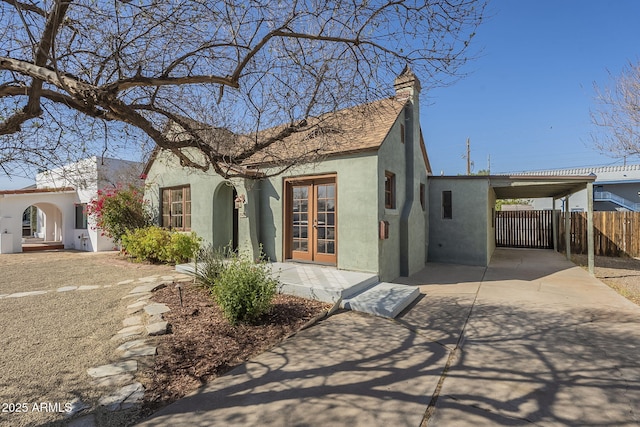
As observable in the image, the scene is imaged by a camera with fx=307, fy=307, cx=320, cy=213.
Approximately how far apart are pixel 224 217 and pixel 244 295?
248 inches

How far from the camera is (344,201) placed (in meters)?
7.74

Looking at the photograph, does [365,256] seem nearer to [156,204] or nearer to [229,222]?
[229,222]

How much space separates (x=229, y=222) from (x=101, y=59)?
6.99 metres

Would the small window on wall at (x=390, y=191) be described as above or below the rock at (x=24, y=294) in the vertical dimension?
above

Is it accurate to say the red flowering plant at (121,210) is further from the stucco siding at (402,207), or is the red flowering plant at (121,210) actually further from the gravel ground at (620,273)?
the gravel ground at (620,273)

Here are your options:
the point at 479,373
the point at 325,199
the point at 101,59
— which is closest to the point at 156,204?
the point at 325,199

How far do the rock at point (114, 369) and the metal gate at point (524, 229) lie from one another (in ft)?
63.4

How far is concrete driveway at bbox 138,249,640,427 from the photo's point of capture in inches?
106

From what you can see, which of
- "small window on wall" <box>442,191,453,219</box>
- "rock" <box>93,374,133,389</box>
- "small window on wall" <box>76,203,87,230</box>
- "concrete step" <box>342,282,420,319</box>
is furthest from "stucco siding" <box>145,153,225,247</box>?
"small window on wall" <box>442,191,453,219</box>

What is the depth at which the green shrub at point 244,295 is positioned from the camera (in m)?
4.61

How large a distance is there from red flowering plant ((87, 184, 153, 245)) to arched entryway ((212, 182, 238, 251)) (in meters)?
4.37

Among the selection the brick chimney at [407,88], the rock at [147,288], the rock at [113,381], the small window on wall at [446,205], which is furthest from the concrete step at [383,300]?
the small window on wall at [446,205]

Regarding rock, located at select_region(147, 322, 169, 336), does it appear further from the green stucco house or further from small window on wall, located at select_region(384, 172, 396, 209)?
small window on wall, located at select_region(384, 172, 396, 209)

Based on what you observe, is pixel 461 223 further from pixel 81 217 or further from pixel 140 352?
pixel 81 217
